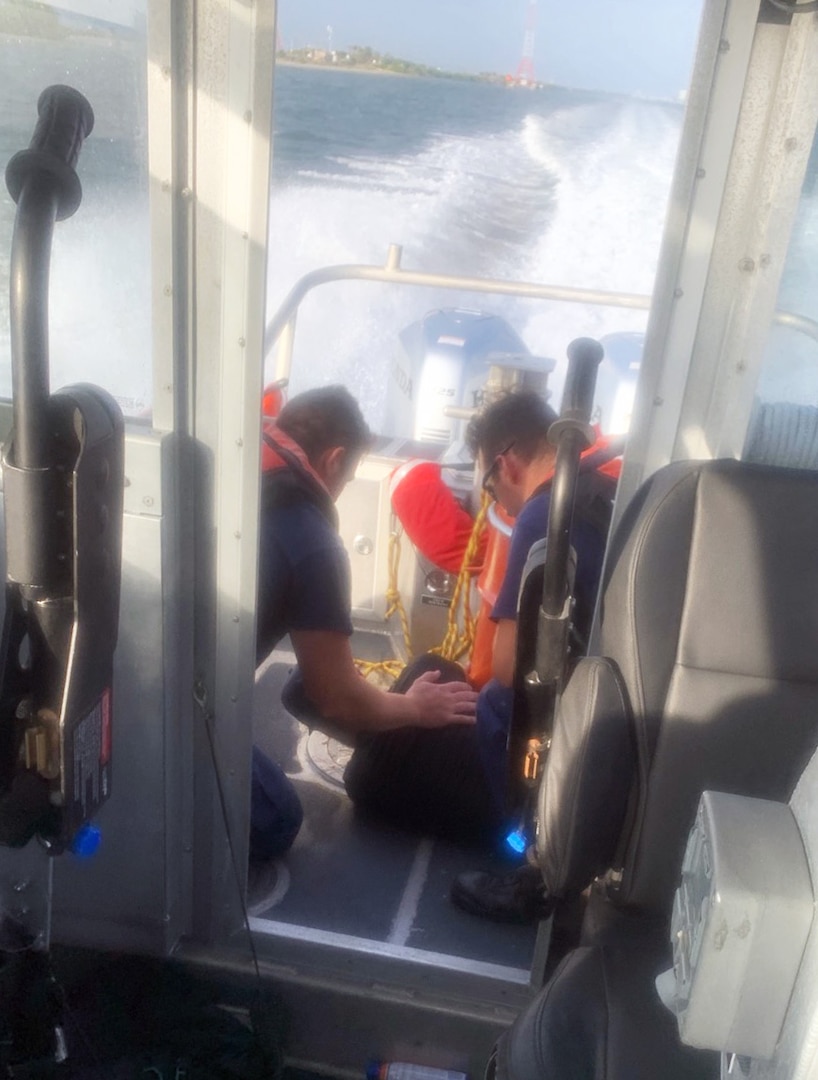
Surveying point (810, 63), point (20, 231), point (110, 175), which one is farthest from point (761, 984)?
point (110, 175)

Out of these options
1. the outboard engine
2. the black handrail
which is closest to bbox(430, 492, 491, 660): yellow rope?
the outboard engine

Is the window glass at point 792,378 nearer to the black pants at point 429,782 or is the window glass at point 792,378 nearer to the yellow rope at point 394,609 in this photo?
the black pants at point 429,782

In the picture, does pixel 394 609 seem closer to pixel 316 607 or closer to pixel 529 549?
pixel 316 607

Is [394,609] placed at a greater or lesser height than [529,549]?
lesser

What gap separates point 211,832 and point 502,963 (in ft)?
2.12

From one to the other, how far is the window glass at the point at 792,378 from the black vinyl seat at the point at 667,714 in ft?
0.58

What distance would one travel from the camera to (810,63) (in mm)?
1311

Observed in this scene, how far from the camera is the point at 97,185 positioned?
59.2 inches

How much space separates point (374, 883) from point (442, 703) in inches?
17.6

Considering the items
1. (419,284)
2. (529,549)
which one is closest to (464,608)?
(529,549)

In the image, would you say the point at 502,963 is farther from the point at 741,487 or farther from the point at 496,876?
the point at 741,487

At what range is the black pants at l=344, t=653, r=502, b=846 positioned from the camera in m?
2.36

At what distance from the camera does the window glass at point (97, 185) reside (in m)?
1.42

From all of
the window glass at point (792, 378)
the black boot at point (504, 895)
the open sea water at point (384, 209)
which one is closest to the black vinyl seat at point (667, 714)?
the window glass at point (792, 378)
